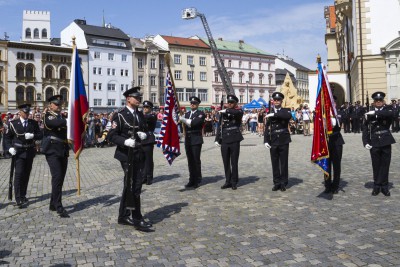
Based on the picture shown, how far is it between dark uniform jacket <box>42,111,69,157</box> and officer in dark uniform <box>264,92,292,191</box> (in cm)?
448

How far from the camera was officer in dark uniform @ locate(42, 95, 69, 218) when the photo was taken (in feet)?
26.6

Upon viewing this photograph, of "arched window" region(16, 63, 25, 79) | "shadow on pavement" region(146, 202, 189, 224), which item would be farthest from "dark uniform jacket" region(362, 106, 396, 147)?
"arched window" region(16, 63, 25, 79)

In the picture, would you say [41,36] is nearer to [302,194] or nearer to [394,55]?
[394,55]

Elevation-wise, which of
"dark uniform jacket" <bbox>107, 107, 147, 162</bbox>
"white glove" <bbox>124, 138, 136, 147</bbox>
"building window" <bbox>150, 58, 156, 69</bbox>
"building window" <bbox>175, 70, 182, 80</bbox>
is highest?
"building window" <bbox>150, 58, 156, 69</bbox>

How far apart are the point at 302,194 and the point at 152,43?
75674mm

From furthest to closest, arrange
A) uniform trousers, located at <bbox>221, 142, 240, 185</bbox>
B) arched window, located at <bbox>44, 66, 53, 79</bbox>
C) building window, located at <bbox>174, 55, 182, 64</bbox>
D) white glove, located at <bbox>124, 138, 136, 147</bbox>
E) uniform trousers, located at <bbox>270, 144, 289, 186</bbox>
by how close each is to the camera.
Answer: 1. building window, located at <bbox>174, 55, 182, 64</bbox>
2. arched window, located at <bbox>44, 66, 53, 79</bbox>
3. uniform trousers, located at <bbox>221, 142, 240, 185</bbox>
4. uniform trousers, located at <bbox>270, 144, 289, 186</bbox>
5. white glove, located at <bbox>124, 138, 136, 147</bbox>

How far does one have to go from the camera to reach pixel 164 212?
7836 mm

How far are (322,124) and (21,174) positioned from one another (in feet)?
20.9

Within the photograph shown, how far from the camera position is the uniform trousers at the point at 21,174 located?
8875mm

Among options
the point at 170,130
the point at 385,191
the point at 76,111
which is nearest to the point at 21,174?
the point at 76,111

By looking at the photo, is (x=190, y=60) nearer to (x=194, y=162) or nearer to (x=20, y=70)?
(x=20, y=70)

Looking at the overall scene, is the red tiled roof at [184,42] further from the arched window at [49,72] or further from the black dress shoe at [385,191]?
the black dress shoe at [385,191]

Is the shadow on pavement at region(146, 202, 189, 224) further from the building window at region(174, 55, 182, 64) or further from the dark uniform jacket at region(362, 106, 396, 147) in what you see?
the building window at region(174, 55, 182, 64)

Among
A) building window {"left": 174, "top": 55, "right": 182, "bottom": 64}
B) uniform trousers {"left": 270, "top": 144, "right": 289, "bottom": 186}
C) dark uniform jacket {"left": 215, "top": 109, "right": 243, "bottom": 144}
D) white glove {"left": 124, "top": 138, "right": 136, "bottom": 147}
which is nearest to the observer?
white glove {"left": 124, "top": 138, "right": 136, "bottom": 147}
